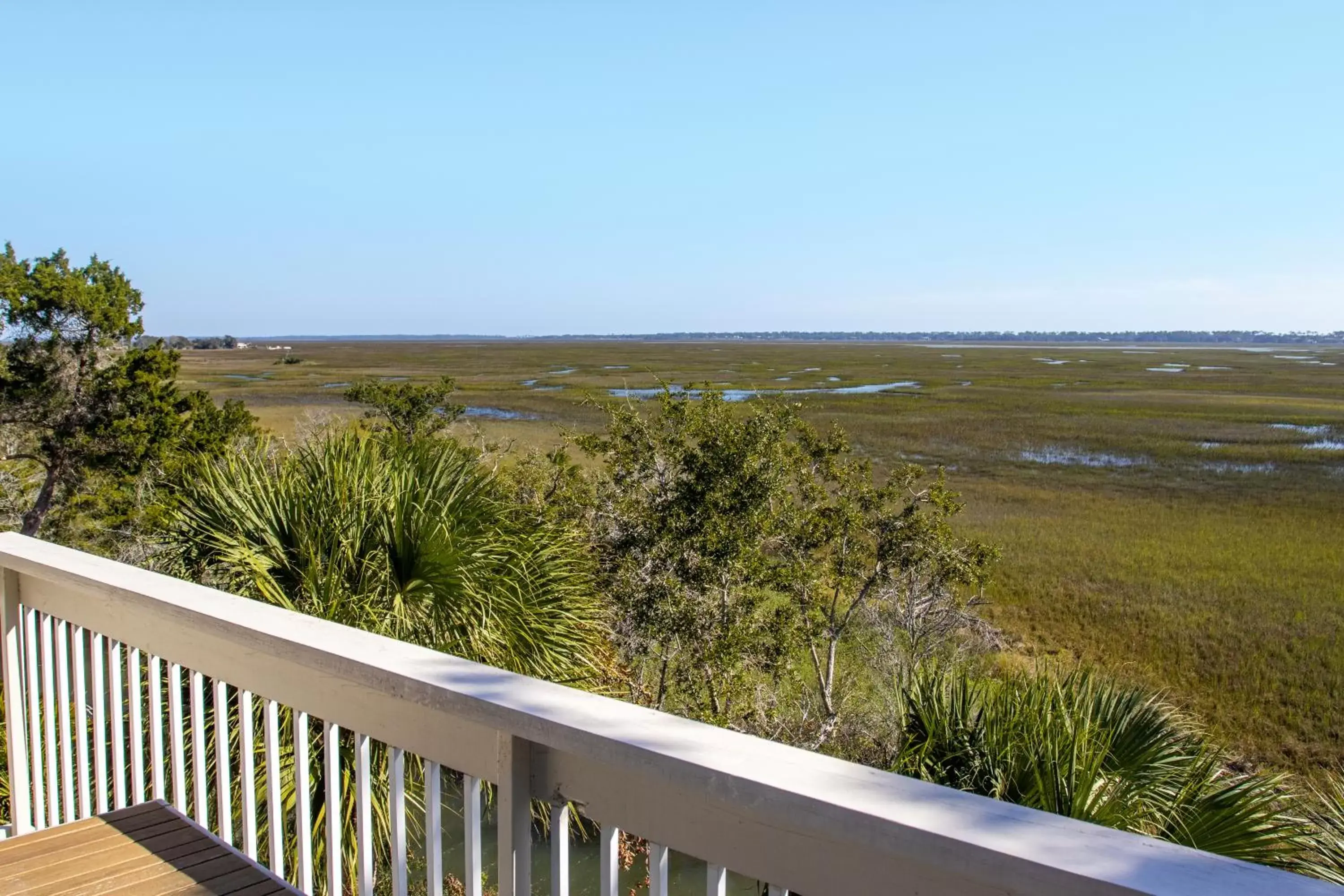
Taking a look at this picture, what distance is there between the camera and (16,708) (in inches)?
128

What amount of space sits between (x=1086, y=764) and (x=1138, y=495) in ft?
100

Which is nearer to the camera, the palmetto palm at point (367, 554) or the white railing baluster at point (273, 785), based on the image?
the white railing baluster at point (273, 785)

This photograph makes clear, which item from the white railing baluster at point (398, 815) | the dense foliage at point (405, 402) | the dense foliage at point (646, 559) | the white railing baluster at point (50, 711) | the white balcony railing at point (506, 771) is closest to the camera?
the white balcony railing at point (506, 771)

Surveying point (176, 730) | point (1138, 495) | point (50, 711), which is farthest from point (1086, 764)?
point (1138, 495)

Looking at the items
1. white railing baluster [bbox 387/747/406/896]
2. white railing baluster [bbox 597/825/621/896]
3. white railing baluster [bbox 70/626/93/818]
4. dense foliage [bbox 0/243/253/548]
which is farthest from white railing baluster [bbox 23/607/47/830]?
dense foliage [bbox 0/243/253/548]

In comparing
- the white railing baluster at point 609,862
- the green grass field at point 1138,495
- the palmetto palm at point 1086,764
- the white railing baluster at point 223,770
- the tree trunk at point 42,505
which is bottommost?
the green grass field at point 1138,495

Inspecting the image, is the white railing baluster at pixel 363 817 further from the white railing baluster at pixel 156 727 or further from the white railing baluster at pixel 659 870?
the white railing baluster at pixel 156 727

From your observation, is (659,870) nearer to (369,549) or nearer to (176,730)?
(176,730)

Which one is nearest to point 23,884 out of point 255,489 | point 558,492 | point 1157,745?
point 255,489

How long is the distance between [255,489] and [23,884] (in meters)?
3.44

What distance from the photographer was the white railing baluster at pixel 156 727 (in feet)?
8.58

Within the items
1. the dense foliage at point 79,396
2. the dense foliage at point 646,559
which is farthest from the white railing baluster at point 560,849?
the dense foliage at point 79,396

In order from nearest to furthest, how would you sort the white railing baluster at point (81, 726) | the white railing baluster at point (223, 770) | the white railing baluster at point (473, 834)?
the white railing baluster at point (473, 834)
the white railing baluster at point (223, 770)
the white railing baluster at point (81, 726)

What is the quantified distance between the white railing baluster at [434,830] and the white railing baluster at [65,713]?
168 cm
